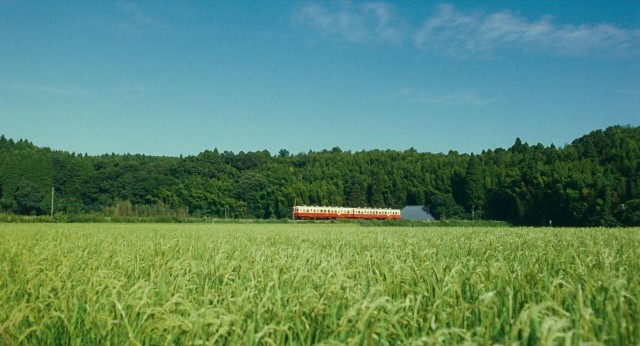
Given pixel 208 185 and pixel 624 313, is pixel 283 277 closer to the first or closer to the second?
pixel 624 313

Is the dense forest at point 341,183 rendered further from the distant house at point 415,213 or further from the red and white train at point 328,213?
the red and white train at point 328,213

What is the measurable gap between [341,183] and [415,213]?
2243 centimetres

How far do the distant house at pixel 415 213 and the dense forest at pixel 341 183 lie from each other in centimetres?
210

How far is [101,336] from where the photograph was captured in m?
3.27

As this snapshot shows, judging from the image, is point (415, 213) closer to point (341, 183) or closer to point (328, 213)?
point (341, 183)

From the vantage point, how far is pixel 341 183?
125438 millimetres

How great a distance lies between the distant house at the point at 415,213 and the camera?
109 metres

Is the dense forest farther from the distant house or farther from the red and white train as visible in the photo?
the red and white train

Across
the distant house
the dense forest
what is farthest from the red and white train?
the distant house

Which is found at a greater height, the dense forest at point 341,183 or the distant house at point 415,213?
the dense forest at point 341,183

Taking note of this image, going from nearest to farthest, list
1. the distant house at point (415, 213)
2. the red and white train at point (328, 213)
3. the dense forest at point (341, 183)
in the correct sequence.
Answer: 1. the red and white train at point (328, 213)
2. the dense forest at point (341, 183)
3. the distant house at point (415, 213)

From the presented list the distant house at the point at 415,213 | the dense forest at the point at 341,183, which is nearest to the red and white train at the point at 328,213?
the dense forest at the point at 341,183

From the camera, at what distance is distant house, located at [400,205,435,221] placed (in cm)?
10875

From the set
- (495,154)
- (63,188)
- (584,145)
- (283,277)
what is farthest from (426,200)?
(283,277)
